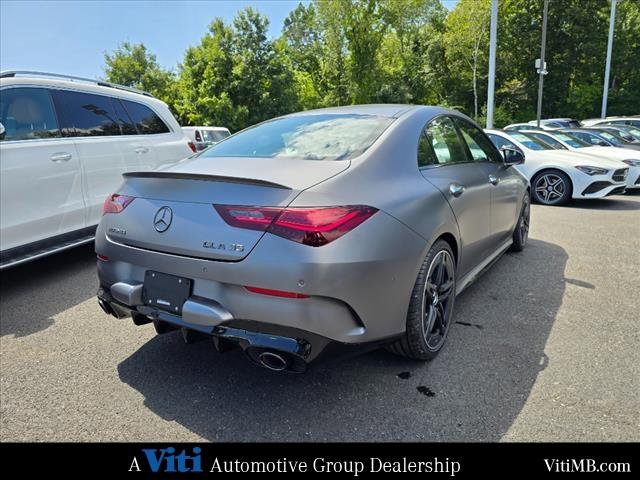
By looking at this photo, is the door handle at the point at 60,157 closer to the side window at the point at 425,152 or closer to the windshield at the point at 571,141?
the side window at the point at 425,152

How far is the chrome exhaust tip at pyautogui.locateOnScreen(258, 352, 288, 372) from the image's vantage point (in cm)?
206

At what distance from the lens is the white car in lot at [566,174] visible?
26.3 feet

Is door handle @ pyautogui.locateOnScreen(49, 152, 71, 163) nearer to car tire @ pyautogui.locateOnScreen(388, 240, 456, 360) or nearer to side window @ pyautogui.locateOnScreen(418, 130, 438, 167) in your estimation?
side window @ pyautogui.locateOnScreen(418, 130, 438, 167)

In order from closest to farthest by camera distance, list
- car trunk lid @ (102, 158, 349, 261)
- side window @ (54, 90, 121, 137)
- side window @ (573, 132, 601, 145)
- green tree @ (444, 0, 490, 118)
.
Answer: car trunk lid @ (102, 158, 349, 261)
side window @ (54, 90, 121, 137)
side window @ (573, 132, 601, 145)
green tree @ (444, 0, 490, 118)

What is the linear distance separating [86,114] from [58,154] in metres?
0.65

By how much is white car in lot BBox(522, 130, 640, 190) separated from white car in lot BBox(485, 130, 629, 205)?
502 millimetres

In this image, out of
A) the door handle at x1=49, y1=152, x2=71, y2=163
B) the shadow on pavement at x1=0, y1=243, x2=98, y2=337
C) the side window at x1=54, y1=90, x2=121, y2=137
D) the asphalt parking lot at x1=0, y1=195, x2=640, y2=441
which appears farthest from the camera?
the side window at x1=54, y1=90, x2=121, y2=137

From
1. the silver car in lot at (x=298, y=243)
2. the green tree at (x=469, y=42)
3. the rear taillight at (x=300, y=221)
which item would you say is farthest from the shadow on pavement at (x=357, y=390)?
the green tree at (x=469, y=42)

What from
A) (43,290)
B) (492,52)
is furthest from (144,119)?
(492,52)

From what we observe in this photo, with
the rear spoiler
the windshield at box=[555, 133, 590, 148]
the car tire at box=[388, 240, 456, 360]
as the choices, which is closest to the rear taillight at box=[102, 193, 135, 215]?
the rear spoiler

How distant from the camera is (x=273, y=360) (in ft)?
6.91

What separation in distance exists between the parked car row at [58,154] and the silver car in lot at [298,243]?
1.83 metres

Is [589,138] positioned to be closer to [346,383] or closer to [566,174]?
[566,174]
